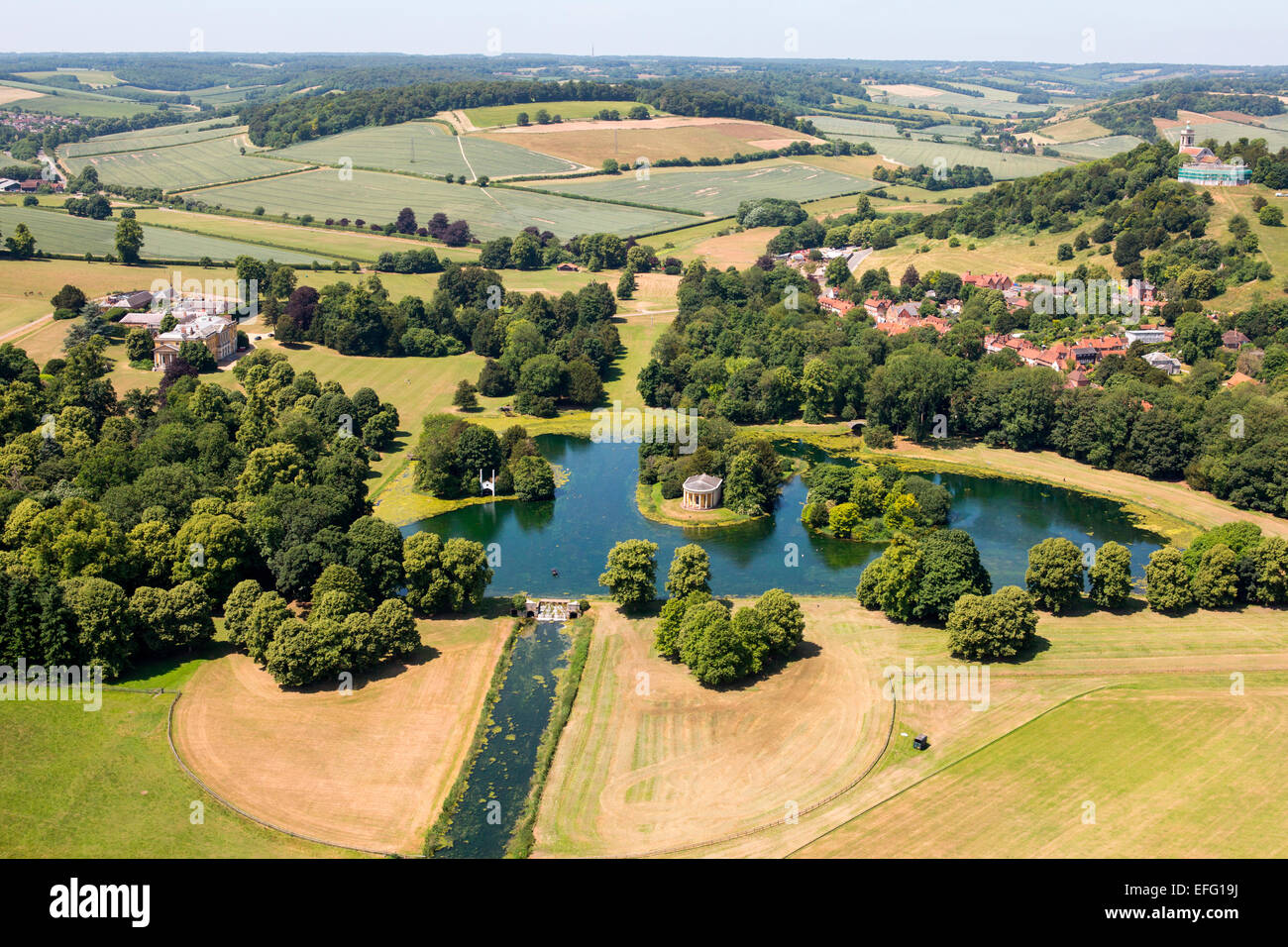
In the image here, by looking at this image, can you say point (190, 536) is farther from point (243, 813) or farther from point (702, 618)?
point (702, 618)

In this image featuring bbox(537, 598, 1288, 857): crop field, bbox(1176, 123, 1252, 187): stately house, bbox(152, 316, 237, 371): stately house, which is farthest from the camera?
bbox(1176, 123, 1252, 187): stately house

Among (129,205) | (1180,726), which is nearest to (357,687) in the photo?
→ (1180,726)

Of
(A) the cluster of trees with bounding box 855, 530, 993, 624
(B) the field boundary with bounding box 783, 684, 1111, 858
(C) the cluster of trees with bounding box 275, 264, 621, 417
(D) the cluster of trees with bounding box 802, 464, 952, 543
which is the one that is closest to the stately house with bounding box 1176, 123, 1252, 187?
(C) the cluster of trees with bounding box 275, 264, 621, 417

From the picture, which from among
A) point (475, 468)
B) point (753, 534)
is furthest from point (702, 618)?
point (475, 468)

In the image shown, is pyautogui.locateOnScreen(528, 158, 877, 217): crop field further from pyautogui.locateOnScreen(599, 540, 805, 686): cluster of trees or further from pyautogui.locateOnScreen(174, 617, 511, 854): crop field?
pyautogui.locateOnScreen(174, 617, 511, 854): crop field

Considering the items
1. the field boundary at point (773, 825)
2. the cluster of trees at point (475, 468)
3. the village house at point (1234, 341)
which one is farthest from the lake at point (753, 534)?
the village house at point (1234, 341)

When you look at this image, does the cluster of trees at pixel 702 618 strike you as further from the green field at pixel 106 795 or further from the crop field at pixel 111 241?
the crop field at pixel 111 241

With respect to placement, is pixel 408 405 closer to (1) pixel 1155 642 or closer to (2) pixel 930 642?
(2) pixel 930 642
